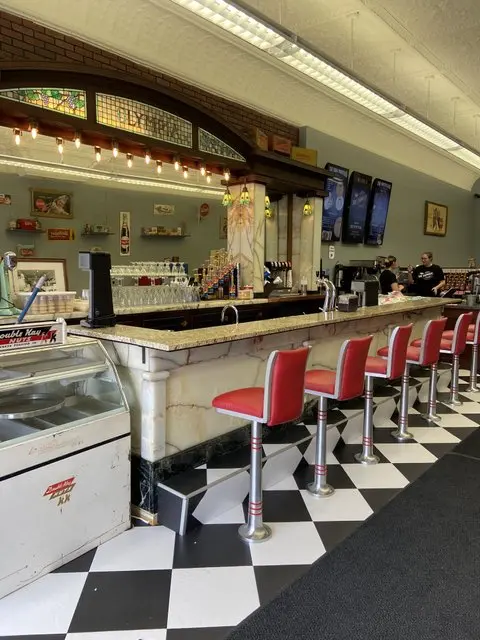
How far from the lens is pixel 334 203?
8.12 m

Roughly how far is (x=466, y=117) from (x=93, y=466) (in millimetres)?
9380

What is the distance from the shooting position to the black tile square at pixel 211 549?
2477mm

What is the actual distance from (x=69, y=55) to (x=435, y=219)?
9218 mm

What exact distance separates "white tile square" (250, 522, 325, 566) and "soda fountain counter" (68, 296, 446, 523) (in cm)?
42

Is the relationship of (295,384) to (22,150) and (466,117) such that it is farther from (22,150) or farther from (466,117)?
(466,117)

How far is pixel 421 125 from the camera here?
280 inches

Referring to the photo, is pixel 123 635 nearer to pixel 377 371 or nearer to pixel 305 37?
pixel 377 371

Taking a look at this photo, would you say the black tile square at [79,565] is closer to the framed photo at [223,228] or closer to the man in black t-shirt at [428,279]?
the framed photo at [223,228]

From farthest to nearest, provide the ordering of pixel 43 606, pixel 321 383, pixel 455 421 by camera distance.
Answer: pixel 455 421 → pixel 321 383 → pixel 43 606

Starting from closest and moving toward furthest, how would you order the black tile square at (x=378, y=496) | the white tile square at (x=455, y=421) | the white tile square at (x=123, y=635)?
the white tile square at (x=123, y=635) → the black tile square at (x=378, y=496) → the white tile square at (x=455, y=421)

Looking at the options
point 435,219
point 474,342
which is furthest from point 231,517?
point 435,219

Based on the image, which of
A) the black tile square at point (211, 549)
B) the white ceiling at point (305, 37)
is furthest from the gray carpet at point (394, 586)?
the white ceiling at point (305, 37)

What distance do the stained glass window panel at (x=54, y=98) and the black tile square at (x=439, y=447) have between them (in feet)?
14.0

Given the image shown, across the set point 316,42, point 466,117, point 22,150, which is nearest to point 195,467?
point 22,150
